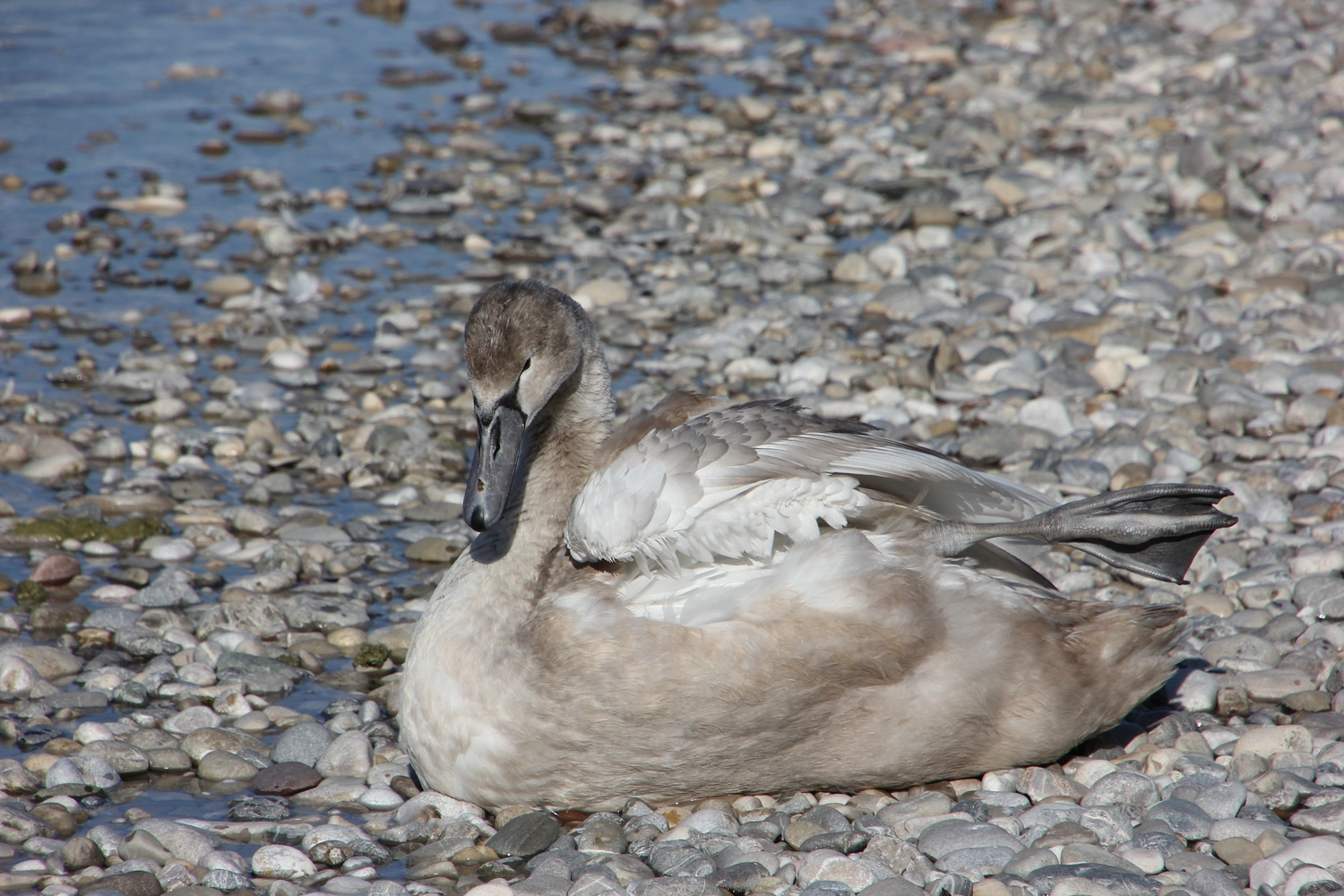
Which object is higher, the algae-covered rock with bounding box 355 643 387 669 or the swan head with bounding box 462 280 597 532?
the swan head with bounding box 462 280 597 532

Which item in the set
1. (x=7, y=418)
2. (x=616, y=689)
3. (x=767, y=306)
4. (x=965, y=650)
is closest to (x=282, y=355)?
(x=7, y=418)

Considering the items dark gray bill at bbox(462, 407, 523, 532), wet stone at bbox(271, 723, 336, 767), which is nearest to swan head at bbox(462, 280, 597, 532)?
dark gray bill at bbox(462, 407, 523, 532)

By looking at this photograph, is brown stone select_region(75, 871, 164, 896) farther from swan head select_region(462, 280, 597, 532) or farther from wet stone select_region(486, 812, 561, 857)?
swan head select_region(462, 280, 597, 532)

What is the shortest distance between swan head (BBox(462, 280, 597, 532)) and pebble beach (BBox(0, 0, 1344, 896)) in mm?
1000

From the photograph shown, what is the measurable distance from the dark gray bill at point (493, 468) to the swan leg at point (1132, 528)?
4.19ft

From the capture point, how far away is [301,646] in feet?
16.6

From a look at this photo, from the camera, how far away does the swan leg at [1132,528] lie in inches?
154

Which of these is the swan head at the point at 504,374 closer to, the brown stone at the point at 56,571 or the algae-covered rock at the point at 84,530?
the brown stone at the point at 56,571

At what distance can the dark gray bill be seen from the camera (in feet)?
13.0

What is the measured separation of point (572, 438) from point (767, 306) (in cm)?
397

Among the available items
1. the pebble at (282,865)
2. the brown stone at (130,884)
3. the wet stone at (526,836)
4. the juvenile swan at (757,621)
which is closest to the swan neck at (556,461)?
the juvenile swan at (757,621)

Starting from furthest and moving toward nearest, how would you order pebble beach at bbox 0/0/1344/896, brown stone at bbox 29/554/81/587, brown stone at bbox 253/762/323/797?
1. brown stone at bbox 29/554/81/587
2. brown stone at bbox 253/762/323/797
3. pebble beach at bbox 0/0/1344/896

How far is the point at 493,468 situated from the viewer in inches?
158

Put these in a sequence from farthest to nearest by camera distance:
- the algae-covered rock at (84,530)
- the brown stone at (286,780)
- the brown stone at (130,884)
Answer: the algae-covered rock at (84,530), the brown stone at (286,780), the brown stone at (130,884)
